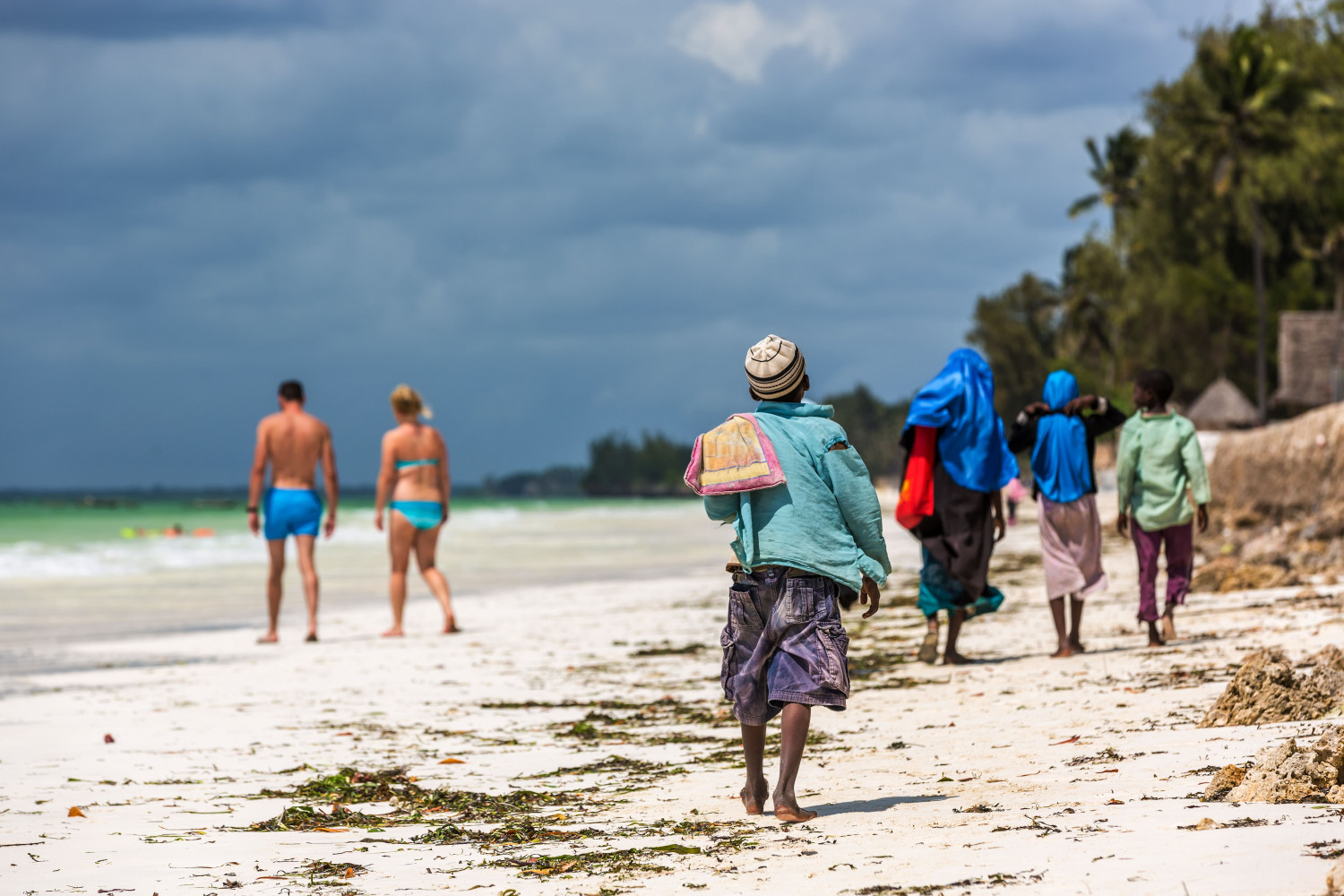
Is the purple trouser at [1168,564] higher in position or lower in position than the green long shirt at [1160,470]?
lower

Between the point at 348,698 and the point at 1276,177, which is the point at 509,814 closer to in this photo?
the point at 348,698

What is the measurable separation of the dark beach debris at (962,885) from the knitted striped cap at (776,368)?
1.72 metres

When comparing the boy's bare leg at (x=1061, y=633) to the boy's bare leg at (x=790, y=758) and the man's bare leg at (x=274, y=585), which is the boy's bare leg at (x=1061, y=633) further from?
the man's bare leg at (x=274, y=585)

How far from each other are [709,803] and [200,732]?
3.05m

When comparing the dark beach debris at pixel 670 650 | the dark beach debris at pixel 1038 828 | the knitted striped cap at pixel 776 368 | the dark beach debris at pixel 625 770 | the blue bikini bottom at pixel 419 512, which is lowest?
the dark beach debris at pixel 670 650

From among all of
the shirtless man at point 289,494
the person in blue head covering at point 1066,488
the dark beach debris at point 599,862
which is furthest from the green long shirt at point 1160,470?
the shirtless man at point 289,494

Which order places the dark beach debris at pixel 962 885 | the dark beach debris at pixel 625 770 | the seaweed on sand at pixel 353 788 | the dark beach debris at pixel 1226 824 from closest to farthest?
the dark beach debris at pixel 962 885
the dark beach debris at pixel 1226 824
the seaweed on sand at pixel 353 788
the dark beach debris at pixel 625 770

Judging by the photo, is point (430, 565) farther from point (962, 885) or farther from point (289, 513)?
point (962, 885)

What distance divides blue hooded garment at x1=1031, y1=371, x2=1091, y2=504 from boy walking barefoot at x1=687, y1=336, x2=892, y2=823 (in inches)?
152

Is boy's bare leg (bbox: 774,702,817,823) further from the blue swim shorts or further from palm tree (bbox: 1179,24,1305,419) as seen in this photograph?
palm tree (bbox: 1179,24,1305,419)

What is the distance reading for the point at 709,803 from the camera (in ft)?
14.9

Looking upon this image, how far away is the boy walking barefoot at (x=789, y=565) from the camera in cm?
416

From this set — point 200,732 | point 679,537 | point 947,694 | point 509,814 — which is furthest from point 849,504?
point 679,537

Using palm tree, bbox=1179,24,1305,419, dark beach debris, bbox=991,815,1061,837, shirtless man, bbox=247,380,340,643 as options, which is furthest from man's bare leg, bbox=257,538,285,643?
palm tree, bbox=1179,24,1305,419
